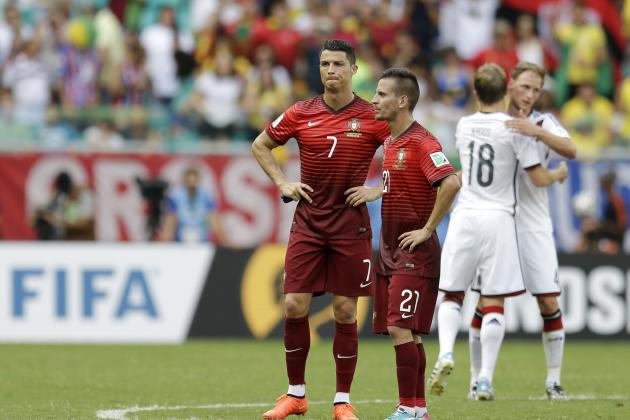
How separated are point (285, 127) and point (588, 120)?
1086 centimetres

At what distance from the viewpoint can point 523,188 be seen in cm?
1117

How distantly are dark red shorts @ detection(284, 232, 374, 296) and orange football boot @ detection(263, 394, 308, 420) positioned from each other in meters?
0.75

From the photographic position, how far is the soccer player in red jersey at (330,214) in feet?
30.5

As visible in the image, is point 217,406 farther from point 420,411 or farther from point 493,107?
point 493,107

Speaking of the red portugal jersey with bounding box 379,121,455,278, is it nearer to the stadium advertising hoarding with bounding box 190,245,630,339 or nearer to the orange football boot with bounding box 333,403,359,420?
the orange football boot with bounding box 333,403,359,420

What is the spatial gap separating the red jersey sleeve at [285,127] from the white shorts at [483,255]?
79.8 inches

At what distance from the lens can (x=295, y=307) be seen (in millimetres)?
9367

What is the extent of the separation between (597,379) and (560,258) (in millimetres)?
4271

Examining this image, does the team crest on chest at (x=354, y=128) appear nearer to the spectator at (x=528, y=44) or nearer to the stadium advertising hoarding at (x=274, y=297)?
the stadium advertising hoarding at (x=274, y=297)

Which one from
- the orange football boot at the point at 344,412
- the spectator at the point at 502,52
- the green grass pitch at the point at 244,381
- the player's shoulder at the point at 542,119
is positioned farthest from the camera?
the spectator at the point at 502,52

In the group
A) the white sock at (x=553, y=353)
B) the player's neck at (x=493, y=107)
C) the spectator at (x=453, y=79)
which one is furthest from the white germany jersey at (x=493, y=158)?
the spectator at (x=453, y=79)

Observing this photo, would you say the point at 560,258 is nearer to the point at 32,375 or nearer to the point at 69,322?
the point at 69,322

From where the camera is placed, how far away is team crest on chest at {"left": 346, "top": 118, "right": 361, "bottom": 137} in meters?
9.30

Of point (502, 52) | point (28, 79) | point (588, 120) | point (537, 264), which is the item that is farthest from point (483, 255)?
point (28, 79)
